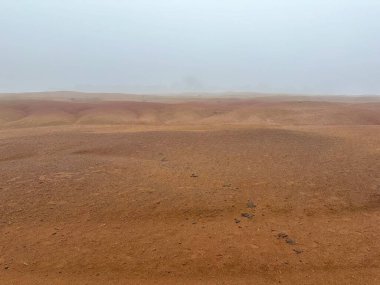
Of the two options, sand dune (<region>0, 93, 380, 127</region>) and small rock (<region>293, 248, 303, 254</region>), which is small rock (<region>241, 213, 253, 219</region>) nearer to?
small rock (<region>293, 248, 303, 254</region>)

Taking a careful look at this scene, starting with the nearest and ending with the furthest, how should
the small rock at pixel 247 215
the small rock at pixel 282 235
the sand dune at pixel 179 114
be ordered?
the small rock at pixel 282 235
the small rock at pixel 247 215
the sand dune at pixel 179 114

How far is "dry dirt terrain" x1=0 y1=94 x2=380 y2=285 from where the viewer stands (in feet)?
19.3

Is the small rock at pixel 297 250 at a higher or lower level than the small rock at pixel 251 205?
lower

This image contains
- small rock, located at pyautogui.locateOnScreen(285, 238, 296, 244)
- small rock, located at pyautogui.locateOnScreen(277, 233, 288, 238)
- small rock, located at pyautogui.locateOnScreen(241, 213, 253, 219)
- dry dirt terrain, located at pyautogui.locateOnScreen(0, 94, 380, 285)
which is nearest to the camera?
dry dirt terrain, located at pyautogui.locateOnScreen(0, 94, 380, 285)

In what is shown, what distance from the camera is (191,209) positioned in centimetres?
781

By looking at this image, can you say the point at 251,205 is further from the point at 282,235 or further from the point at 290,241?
the point at 290,241

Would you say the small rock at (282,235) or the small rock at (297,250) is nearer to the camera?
the small rock at (297,250)

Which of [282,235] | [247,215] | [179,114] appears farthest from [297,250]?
[179,114]

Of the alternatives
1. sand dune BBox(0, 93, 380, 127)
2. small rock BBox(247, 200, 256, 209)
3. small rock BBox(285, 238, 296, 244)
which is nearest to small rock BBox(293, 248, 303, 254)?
small rock BBox(285, 238, 296, 244)

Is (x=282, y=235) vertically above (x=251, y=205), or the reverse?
(x=251, y=205)

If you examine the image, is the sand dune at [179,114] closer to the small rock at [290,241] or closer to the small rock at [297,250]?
the small rock at [290,241]

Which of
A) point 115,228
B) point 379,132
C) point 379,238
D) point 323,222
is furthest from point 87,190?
A: point 379,132

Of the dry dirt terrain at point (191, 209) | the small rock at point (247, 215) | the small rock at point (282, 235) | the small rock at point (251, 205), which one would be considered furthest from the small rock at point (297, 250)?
the small rock at point (251, 205)

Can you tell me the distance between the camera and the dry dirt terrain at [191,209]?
5879 millimetres
